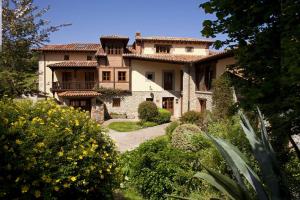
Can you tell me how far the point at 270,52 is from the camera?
2809 mm

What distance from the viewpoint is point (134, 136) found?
2094 centimetres

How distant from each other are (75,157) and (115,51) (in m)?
26.4

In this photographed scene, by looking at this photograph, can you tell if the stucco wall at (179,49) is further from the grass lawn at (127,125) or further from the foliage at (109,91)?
the grass lawn at (127,125)

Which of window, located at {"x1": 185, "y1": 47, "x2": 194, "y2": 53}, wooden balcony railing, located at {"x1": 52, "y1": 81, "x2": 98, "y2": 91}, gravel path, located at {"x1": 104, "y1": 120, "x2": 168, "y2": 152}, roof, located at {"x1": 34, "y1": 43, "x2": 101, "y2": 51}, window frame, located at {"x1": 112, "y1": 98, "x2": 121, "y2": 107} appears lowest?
gravel path, located at {"x1": 104, "y1": 120, "x2": 168, "y2": 152}

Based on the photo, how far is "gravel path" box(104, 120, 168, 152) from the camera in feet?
60.6

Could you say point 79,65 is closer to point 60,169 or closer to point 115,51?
point 115,51

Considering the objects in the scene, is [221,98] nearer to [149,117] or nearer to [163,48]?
[149,117]

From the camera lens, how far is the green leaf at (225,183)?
334 centimetres

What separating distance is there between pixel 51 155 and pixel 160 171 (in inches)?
152

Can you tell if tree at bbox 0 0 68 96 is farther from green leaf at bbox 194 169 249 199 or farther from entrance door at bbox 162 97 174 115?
entrance door at bbox 162 97 174 115

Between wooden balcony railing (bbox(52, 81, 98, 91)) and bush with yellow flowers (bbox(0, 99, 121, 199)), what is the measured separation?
24.8 m

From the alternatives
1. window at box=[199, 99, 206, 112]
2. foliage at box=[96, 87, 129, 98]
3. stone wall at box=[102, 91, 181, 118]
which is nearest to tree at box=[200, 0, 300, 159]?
window at box=[199, 99, 206, 112]

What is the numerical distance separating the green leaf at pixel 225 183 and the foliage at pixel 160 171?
14.6ft

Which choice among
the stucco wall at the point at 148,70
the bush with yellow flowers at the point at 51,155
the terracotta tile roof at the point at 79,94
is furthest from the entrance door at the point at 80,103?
the bush with yellow flowers at the point at 51,155
